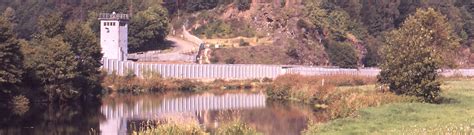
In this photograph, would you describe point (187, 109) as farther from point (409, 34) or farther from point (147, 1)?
point (147, 1)

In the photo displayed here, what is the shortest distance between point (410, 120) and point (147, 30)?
105172 mm

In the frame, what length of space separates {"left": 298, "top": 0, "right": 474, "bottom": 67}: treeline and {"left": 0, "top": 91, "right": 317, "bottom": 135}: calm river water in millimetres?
67897

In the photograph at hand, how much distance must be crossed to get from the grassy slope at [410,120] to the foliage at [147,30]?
9426 centimetres

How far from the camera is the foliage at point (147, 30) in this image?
466ft

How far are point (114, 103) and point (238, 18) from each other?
86.4 meters

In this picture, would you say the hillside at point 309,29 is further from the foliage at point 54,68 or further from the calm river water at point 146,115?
the foliage at point 54,68

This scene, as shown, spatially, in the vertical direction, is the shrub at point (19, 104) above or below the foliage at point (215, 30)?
below

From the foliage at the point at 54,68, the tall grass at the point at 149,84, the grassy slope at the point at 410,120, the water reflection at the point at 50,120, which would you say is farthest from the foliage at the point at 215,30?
the grassy slope at the point at 410,120

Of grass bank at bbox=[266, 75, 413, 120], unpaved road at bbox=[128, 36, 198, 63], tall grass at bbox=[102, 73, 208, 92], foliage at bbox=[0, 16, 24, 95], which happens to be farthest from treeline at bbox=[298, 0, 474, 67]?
foliage at bbox=[0, 16, 24, 95]

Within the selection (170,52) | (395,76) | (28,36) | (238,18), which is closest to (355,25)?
(238,18)

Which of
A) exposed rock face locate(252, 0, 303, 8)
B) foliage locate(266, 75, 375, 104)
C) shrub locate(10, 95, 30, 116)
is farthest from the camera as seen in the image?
exposed rock face locate(252, 0, 303, 8)

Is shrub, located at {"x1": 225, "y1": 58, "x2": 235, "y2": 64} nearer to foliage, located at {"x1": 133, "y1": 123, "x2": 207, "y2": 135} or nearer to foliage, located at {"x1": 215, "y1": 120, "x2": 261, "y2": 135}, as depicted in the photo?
foliage, located at {"x1": 215, "y1": 120, "x2": 261, "y2": 135}

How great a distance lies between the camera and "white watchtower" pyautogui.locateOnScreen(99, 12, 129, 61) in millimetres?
122812

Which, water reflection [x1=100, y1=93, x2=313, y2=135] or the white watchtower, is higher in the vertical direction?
the white watchtower
